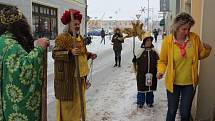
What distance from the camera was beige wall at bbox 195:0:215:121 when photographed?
5.86 m

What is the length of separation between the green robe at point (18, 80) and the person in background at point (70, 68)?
153cm

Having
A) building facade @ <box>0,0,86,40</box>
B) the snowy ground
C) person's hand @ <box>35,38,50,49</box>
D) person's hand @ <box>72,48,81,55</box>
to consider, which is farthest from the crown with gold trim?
building facade @ <box>0,0,86,40</box>

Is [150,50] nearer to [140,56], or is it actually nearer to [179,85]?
[140,56]

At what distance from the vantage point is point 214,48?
19.5 ft

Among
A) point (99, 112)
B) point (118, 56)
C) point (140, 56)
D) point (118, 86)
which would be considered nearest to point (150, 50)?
point (140, 56)

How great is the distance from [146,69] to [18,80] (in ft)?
14.6

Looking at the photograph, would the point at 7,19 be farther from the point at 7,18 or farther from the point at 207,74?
the point at 207,74

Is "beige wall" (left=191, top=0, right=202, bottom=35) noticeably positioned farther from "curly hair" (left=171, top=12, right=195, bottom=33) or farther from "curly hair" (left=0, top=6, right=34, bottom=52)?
"curly hair" (left=0, top=6, right=34, bottom=52)

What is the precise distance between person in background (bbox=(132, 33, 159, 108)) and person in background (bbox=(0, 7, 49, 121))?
162 inches

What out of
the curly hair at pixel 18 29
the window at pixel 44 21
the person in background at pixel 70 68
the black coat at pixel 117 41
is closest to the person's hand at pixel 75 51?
the person in background at pixel 70 68

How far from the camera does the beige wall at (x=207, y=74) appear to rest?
19.2ft

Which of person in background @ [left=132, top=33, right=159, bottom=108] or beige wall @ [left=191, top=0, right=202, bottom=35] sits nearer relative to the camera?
beige wall @ [left=191, top=0, right=202, bottom=35]

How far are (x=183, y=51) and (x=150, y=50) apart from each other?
2.69 meters

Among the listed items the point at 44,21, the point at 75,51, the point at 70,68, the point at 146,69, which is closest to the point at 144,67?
the point at 146,69
